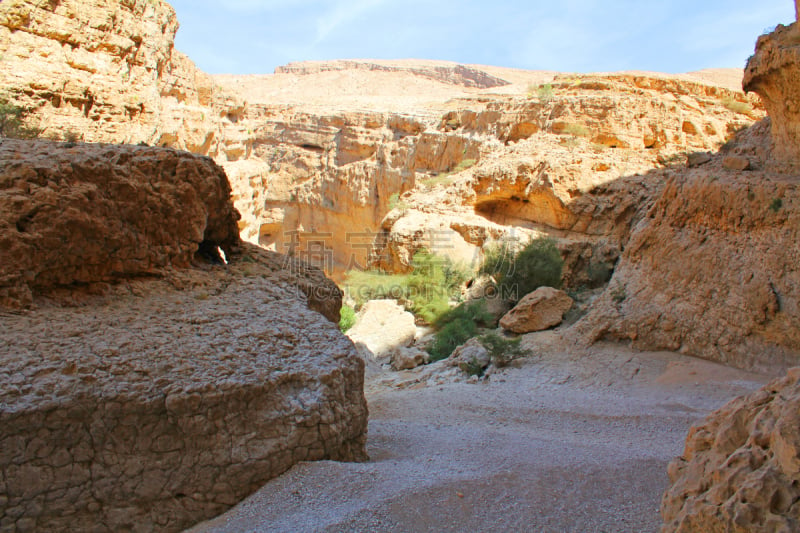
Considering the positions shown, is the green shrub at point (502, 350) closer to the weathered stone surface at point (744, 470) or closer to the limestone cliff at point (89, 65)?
the weathered stone surface at point (744, 470)

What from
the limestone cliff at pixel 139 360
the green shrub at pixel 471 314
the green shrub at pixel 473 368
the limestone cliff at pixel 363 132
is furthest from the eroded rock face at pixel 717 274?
the limestone cliff at pixel 363 132

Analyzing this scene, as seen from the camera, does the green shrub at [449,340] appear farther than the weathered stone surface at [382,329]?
No

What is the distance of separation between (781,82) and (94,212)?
7141 millimetres

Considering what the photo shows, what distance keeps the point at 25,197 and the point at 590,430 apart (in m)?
4.56

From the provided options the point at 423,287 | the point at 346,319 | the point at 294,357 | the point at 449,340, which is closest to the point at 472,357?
the point at 449,340

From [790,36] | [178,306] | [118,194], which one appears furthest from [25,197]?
[790,36]

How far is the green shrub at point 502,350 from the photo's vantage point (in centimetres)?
734

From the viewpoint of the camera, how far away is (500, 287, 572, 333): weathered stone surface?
877 centimetres

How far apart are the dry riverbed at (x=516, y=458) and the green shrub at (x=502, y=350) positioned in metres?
0.68

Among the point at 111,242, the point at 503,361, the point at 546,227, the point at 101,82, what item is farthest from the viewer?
the point at 546,227

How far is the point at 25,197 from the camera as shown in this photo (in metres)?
3.01

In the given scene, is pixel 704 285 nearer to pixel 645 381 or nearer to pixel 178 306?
pixel 645 381

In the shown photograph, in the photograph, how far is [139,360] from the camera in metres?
2.73

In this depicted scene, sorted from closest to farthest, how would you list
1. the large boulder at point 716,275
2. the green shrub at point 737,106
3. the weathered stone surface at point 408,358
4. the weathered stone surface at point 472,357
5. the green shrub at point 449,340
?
the large boulder at point 716,275, the weathered stone surface at point 472,357, the weathered stone surface at point 408,358, the green shrub at point 449,340, the green shrub at point 737,106
